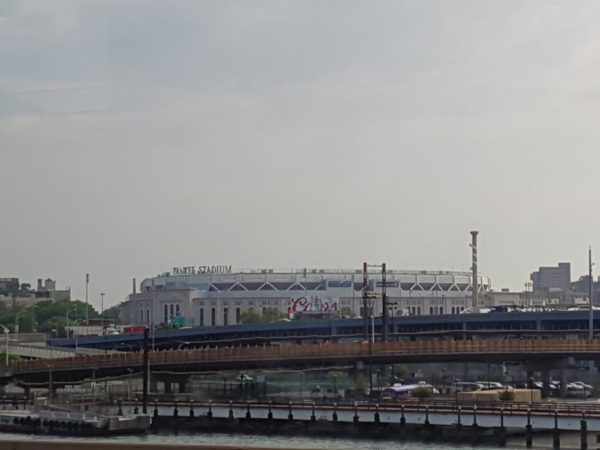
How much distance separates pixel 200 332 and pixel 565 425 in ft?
335

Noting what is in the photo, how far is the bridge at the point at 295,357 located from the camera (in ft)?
355

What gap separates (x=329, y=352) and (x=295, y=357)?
3.03 m

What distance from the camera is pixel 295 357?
10900cm

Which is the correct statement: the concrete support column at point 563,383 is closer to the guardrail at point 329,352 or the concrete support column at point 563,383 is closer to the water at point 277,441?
the guardrail at point 329,352

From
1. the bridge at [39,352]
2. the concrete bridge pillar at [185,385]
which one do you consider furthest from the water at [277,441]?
the bridge at [39,352]

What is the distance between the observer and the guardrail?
355 feet

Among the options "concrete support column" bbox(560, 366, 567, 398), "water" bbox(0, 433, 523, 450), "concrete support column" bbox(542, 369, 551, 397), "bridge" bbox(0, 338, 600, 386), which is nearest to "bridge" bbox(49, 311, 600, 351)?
"concrete support column" bbox(542, 369, 551, 397)

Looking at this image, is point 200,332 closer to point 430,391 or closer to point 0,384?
point 0,384

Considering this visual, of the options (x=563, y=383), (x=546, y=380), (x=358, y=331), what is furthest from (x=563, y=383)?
(x=358, y=331)

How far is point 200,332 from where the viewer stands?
164250 mm

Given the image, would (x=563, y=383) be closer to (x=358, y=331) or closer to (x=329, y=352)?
(x=329, y=352)

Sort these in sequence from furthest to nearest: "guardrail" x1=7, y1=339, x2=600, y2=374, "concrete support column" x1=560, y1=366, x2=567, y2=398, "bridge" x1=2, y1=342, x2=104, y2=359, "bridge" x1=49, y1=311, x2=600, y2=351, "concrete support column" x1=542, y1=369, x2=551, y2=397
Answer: "bridge" x1=49, y1=311, x2=600, y2=351
"bridge" x1=2, y1=342, x2=104, y2=359
"guardrail" x1=7, y1=339, x2=600, y2=374
"concrete support column" x1=542, y1=369, x2=551, y2=397
"concrete support column" x1=560, y1=366, x2=567, y2=398

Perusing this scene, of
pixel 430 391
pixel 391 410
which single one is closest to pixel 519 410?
pixel 391 410

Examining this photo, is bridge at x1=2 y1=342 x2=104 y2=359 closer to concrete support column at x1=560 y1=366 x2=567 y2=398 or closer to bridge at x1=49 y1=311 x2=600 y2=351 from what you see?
bridge at x1=49 y1=311 x2=600 y2=351
